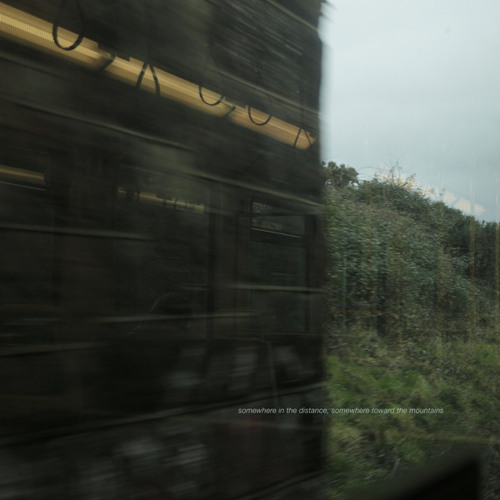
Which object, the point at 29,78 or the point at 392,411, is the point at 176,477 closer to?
the point at 29,78

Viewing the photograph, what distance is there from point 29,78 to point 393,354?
20.7ft

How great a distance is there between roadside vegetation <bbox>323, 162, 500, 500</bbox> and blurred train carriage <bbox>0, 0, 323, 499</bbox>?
7.89 ft

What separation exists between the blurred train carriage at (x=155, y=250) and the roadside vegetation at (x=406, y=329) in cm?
240

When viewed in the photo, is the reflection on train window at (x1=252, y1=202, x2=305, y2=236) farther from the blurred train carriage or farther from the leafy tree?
the leafy tree

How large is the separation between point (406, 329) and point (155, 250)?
673 cm

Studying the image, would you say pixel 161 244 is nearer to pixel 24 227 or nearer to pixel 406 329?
pixel 24 227

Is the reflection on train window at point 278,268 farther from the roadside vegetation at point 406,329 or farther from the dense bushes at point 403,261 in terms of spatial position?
the dense bushes at point 403,261

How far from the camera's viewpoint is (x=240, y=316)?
1378 mm

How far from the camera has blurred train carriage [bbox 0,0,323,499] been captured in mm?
972

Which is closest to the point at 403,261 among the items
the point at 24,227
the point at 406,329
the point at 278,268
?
the point at 406,329

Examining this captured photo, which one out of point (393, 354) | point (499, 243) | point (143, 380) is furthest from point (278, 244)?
point (499, 243)

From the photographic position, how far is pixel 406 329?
748 cm

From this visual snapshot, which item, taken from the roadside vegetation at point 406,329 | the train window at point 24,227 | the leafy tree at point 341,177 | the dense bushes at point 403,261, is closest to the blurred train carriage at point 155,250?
the train window at point 24,227

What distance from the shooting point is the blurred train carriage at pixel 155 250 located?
97 centimetres
